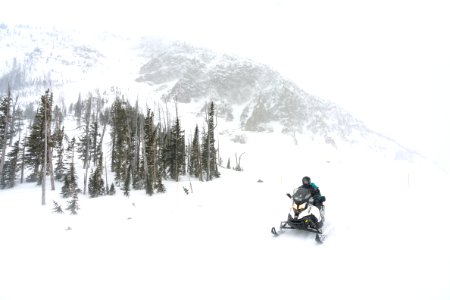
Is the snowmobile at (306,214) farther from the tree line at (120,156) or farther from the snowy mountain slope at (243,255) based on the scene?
the tree line at (120,156)

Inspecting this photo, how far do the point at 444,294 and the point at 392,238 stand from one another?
244cm

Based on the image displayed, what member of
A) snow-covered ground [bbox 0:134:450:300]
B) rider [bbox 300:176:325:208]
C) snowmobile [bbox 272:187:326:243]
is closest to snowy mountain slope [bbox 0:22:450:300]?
snow-covered ground [bbox 0:134:450:300]

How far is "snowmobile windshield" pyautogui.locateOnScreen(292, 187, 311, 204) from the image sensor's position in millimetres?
8602

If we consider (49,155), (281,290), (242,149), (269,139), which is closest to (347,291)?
(281,290)

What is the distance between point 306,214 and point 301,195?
637 mm

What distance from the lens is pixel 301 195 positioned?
8.70 meters

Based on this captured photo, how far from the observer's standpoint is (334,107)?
189 m

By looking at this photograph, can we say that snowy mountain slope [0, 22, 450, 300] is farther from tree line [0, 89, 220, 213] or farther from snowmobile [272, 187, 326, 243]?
tree line [0, 89, 220, 213]

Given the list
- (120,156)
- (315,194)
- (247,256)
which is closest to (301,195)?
(315,194)

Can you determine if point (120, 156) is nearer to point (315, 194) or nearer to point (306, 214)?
point (315, 194)

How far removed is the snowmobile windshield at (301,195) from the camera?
860 centimetres

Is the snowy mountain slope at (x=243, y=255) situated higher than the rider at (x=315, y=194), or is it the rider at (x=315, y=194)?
the rider at (x=315, y=194)

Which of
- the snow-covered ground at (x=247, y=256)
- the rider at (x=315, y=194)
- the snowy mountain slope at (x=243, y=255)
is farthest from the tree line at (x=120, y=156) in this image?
the rider at (x=315, y=194)

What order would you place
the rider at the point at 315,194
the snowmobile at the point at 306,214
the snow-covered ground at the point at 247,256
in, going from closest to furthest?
1. the snow-covered ground at the point at 247,256
2. the snowmobile at the point at 306,214
3. the rider at the point at 315,194
